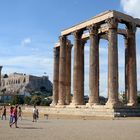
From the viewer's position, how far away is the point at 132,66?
56938mm

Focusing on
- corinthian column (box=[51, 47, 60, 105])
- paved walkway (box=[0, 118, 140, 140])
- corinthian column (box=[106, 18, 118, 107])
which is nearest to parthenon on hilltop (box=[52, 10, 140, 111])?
corinthian column (box=[106, 18, 118, 107])

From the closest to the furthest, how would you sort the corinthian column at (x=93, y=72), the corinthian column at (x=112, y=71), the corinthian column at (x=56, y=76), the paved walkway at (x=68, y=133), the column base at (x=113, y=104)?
the paved walkway at (x=68, y=133) < the column base at (x=113, y=104) < the corinthian column at (x=112, y=71) < the corinthian column at (x=93, y=72) < the corinthian column at (x=56, y=76)

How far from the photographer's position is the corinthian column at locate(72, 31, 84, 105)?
202 feet

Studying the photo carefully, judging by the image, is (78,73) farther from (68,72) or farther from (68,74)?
(68,72)

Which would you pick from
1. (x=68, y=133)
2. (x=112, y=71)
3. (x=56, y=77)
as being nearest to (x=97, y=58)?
(x=112, y=71)

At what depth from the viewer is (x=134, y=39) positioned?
58875 millimetres

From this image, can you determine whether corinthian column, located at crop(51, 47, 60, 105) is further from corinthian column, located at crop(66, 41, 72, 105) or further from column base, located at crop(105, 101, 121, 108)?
column base, located at crop(105, 101, 121, 108)

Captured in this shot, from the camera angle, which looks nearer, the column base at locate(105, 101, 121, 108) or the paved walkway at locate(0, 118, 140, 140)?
the paved walkway at locate(0, 118, 140, 140)

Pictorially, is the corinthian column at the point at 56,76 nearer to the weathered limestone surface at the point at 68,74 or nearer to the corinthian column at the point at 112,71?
the weathered limestone surface at the point at 68,74

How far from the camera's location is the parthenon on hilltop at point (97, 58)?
52.4 meters

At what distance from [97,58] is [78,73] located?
19.5 ft

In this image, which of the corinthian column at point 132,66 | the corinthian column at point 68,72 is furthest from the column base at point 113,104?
the corinthian column at point 68,72

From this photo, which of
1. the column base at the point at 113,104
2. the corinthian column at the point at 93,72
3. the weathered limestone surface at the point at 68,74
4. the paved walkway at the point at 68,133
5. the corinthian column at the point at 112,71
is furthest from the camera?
the weathered limestone surface at the point at 68,74

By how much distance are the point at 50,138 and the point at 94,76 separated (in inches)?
1460
